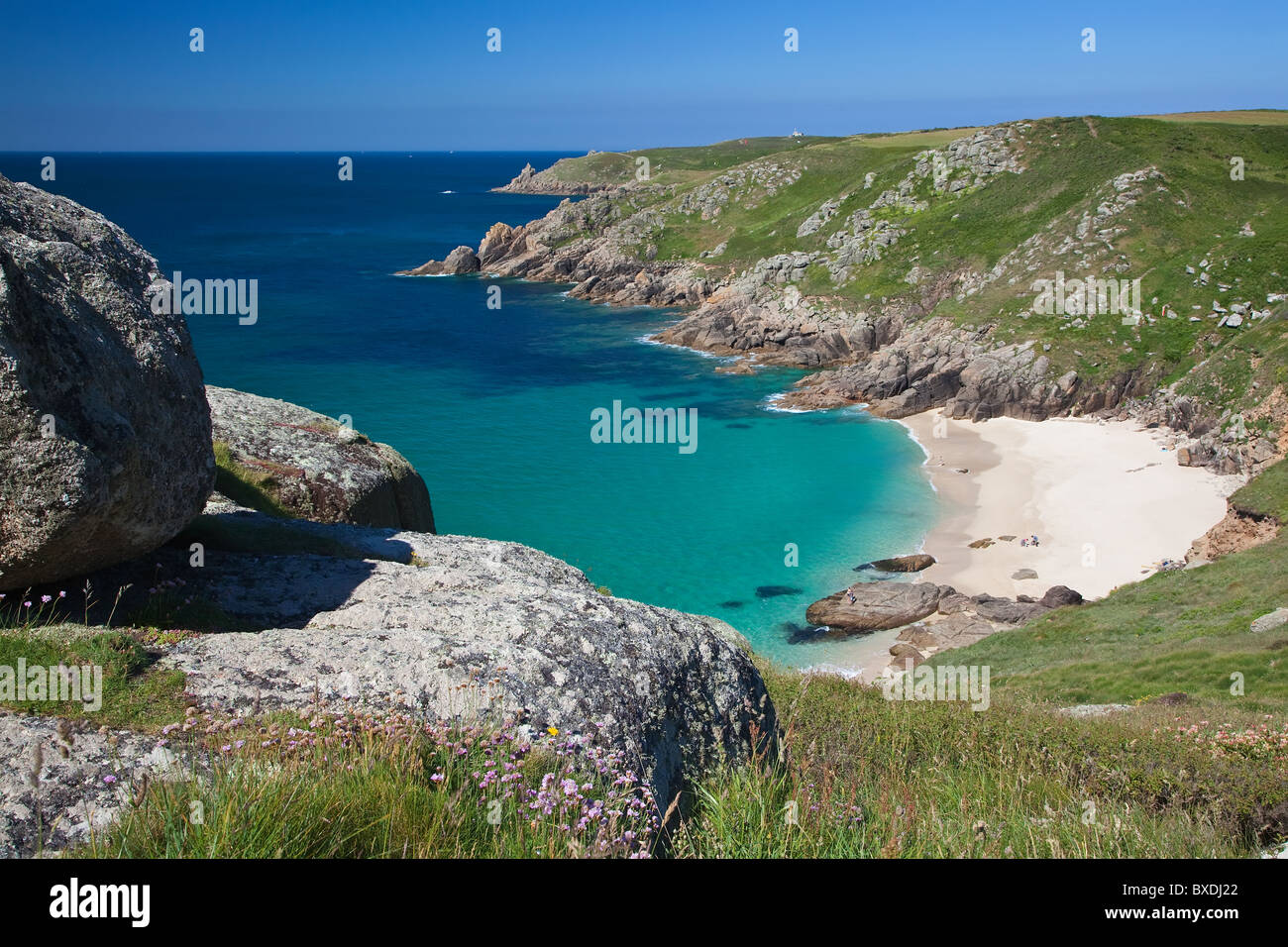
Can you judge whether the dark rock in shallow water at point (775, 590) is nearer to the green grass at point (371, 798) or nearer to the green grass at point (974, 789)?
the green grass at point (974, 789)

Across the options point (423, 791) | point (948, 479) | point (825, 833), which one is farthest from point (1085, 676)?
point (948, 479)

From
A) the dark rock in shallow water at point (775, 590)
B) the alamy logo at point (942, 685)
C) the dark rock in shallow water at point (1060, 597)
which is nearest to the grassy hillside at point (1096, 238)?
the dark rock in shallow water at point (1060, 597)

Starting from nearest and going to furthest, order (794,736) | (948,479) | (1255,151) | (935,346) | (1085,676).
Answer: (794,736), (1085,676), (948,479), (935,346), (1255,151)
